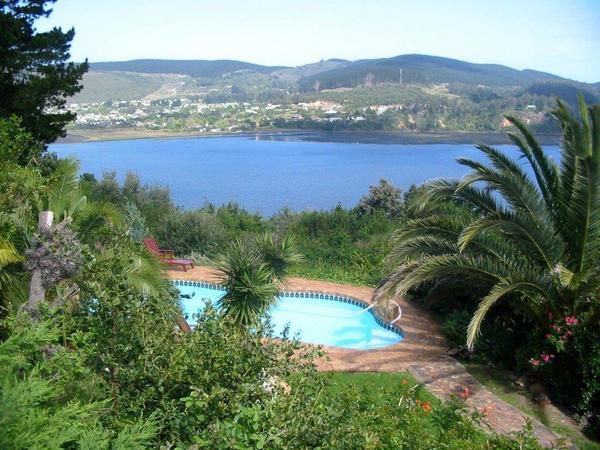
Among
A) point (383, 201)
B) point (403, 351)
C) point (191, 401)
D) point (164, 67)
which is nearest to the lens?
point (191, 401)

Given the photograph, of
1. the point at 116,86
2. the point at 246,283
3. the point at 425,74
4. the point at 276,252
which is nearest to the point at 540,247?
the point at 276,252

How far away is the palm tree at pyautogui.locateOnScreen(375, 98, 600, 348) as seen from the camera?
6.96 meters

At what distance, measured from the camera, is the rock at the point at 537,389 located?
23.7ft

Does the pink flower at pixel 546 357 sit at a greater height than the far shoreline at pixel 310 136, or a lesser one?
greater

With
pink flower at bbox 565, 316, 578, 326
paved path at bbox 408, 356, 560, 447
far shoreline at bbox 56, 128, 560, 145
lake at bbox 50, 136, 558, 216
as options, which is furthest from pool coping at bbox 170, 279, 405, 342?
far shoreline at bbox 56, 128, 560, 145

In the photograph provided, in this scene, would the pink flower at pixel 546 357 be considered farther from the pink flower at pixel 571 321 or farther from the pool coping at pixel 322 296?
the pool coping at pixel 322 296

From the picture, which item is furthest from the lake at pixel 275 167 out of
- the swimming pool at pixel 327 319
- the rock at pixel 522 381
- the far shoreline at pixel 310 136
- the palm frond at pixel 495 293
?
the palm frond at pixel 495 293

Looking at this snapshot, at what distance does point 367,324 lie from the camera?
1160cm

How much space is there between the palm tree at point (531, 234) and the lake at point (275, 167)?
869 inches

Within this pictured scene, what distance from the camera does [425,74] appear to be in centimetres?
13150

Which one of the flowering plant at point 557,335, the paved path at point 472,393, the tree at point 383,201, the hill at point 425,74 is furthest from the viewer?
the hill at point 425,74

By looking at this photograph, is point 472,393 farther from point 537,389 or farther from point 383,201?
point 383,201

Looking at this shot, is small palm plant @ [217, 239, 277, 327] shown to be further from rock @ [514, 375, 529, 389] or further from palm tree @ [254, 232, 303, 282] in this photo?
rock @ [514, 375, 529, 389]

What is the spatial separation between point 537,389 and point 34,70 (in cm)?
1050
